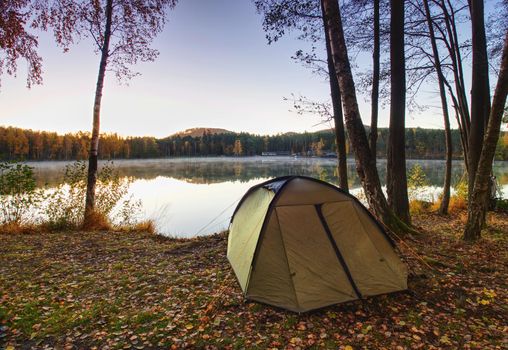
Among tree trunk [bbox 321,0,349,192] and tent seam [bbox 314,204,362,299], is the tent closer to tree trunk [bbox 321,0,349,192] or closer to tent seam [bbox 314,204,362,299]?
tent seam [bbox 314,204,362,299]

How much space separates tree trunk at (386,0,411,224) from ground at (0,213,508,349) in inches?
53.8

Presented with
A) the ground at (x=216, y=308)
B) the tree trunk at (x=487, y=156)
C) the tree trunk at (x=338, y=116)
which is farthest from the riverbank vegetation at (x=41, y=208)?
the tree trunk at (x=487, y=156)

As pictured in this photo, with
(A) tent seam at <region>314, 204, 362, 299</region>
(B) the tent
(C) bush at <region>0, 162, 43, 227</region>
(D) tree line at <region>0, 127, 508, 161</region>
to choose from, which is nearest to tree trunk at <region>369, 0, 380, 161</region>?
(B) the tent

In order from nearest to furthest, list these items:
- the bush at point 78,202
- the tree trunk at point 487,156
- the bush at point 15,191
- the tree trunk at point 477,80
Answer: the tree trunk at point 487,156
the tree trunk at point 477,80
the bush at point 15,191
the bush at point 78,202

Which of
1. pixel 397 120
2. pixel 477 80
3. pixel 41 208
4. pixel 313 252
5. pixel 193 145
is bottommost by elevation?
pixel 41 208

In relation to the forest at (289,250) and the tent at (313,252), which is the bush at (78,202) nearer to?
the forest at (289,250)

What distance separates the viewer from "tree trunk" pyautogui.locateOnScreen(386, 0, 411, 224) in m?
6.60

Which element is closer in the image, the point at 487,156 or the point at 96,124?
the point at 487,156

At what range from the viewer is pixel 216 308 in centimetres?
375

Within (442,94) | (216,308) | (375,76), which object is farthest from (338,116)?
(216,308)

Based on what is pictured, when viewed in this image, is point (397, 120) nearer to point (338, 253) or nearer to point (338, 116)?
point (338, 116)

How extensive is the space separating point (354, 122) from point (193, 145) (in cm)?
10567

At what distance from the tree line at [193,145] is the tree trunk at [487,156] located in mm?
40910

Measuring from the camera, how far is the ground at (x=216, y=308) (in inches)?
122
